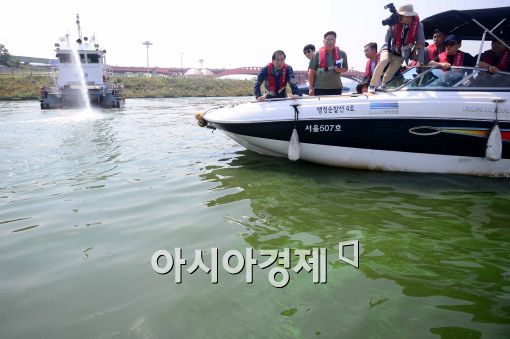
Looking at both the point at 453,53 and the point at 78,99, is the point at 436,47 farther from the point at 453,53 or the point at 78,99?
the point at 78,99

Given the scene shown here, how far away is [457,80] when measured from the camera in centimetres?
523

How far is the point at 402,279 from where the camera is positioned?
8.39 ft

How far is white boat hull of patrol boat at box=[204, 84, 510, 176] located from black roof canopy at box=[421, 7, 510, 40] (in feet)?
4.67

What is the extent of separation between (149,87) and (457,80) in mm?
43975

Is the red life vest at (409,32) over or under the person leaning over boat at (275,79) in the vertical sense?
over

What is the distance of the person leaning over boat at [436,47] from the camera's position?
6.34 m

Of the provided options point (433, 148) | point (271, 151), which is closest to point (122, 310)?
point (271, 151)

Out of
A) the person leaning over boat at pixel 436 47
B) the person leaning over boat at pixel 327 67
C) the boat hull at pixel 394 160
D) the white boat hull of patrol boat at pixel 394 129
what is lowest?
the boat hull at pixel 394 160

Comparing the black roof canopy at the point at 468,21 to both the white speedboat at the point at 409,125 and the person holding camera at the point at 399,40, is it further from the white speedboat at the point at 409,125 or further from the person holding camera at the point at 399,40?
the white speedboat at the point at 409,125

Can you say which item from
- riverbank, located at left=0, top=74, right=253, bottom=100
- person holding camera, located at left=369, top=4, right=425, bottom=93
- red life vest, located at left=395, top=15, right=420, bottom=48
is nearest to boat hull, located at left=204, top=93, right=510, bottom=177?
person holding camera, located at left=369, top=4, right=425, bottom=93

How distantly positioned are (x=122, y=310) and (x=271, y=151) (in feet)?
13.7

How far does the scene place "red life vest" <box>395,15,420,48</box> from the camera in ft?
18.2

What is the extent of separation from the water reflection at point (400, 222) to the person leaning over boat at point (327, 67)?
1775 millimetres

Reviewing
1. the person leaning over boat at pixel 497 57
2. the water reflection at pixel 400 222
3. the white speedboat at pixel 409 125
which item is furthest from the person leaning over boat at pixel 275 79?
the person leaning over boat at pixel 497 57
